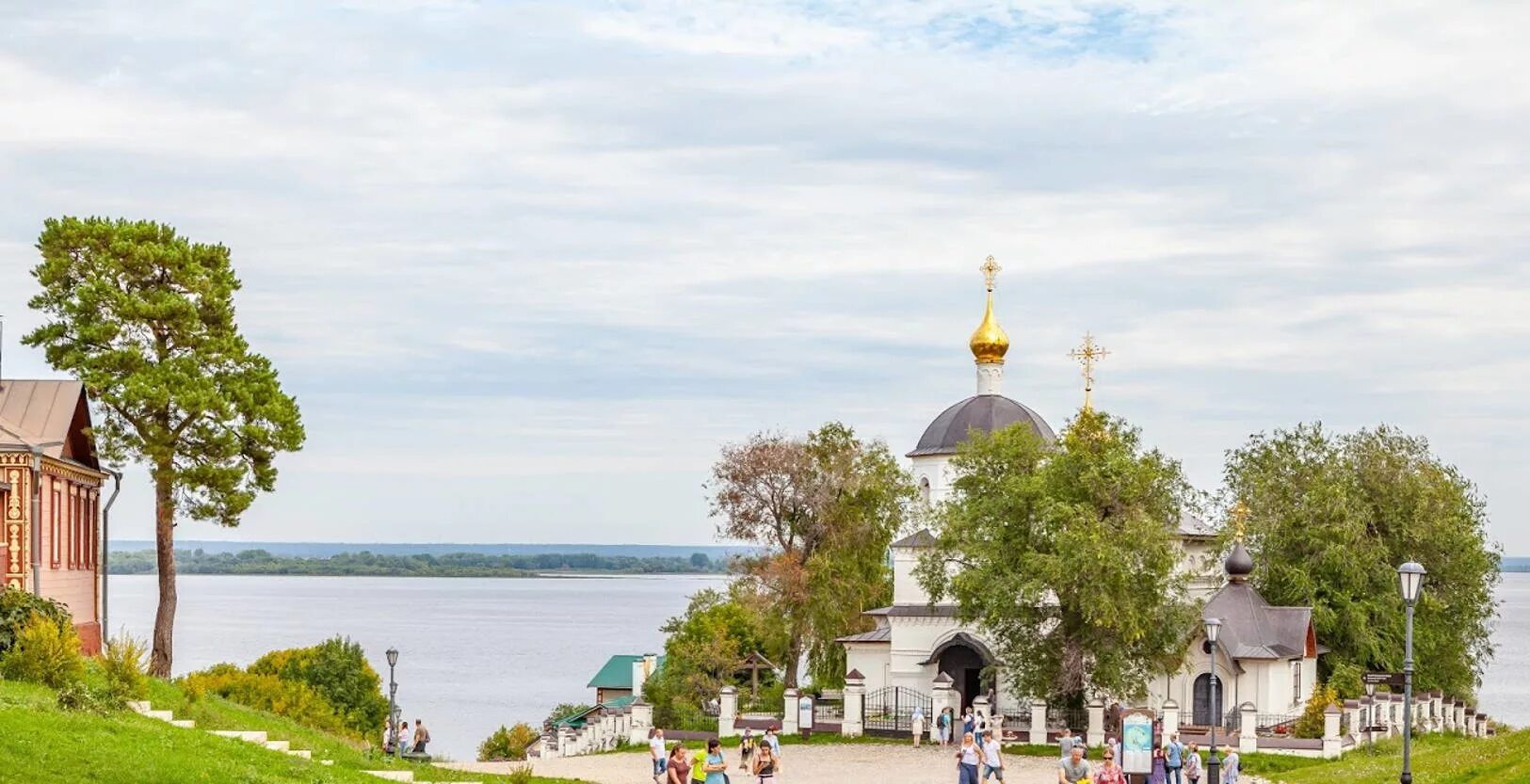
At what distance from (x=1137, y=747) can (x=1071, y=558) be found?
11.4 meters

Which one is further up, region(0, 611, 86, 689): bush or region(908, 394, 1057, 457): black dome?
region(908, 394, 1057, 457): black dome

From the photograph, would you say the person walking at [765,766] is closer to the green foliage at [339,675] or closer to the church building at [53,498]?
the church building at [53,498]

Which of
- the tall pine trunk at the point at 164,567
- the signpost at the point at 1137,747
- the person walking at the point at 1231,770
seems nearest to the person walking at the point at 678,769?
the signpost at the point at 1137,747

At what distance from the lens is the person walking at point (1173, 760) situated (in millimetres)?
30562

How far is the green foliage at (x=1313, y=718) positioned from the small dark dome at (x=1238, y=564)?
163 inches

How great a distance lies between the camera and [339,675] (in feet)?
202

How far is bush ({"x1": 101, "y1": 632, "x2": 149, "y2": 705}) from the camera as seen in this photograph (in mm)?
25234

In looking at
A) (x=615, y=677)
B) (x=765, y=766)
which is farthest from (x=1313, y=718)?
(x=615, y=677)

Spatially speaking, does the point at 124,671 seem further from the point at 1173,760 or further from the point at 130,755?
the point at 1173,760

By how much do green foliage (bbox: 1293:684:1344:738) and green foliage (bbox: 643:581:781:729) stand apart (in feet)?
48.4

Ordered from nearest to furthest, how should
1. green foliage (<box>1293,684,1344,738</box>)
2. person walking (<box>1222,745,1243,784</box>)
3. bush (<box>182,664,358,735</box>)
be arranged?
person walking (<box>1222,745,1243,784</box>)
green foliage (<box>1293,684,1344,738</box>)
bush (<box>182,664,358,735</box>)

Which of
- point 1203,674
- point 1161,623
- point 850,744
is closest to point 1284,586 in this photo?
point 1203,674

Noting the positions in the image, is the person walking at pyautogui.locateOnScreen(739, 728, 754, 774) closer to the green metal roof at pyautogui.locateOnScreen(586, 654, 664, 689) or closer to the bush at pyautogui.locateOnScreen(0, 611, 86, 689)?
the bush at pyautogui.locateOnScreen(0, 611, 86, 689)

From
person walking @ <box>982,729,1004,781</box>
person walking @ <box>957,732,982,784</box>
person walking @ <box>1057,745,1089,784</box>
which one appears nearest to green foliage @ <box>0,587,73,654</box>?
person walking @ <box>957,732,982,784</box>
